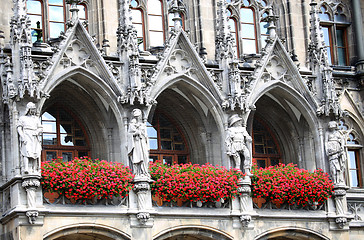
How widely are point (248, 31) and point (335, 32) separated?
124 inches

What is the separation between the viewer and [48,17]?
1059 inches

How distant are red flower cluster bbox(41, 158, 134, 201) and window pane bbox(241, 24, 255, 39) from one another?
6.85m

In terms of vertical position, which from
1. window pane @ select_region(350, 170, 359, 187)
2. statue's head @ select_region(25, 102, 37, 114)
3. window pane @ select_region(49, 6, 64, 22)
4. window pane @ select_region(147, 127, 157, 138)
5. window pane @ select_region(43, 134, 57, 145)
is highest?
window pane @ select_region(49, 6, 64, 22)

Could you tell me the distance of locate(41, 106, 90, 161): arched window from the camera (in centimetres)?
2639

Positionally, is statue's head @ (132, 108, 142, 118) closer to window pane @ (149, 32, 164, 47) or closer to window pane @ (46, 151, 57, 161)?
window pane @ (46, 151, 57, 161)

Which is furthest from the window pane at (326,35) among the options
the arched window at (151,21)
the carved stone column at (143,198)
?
the carved stone column at (143,198)

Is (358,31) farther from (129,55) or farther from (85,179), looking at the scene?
(85,179)

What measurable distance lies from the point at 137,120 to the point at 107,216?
2.77 metres

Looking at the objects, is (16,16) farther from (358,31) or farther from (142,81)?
(358,31)

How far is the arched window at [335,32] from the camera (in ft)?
101

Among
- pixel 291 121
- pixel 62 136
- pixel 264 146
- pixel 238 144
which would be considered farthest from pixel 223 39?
pixel 62 136

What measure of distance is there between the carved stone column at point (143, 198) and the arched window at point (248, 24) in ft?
20.1

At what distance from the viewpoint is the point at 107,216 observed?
24.6 metres

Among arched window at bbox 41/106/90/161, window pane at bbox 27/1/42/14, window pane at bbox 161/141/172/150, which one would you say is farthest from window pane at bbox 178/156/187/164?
window pane at bbox 27/1/42/14
